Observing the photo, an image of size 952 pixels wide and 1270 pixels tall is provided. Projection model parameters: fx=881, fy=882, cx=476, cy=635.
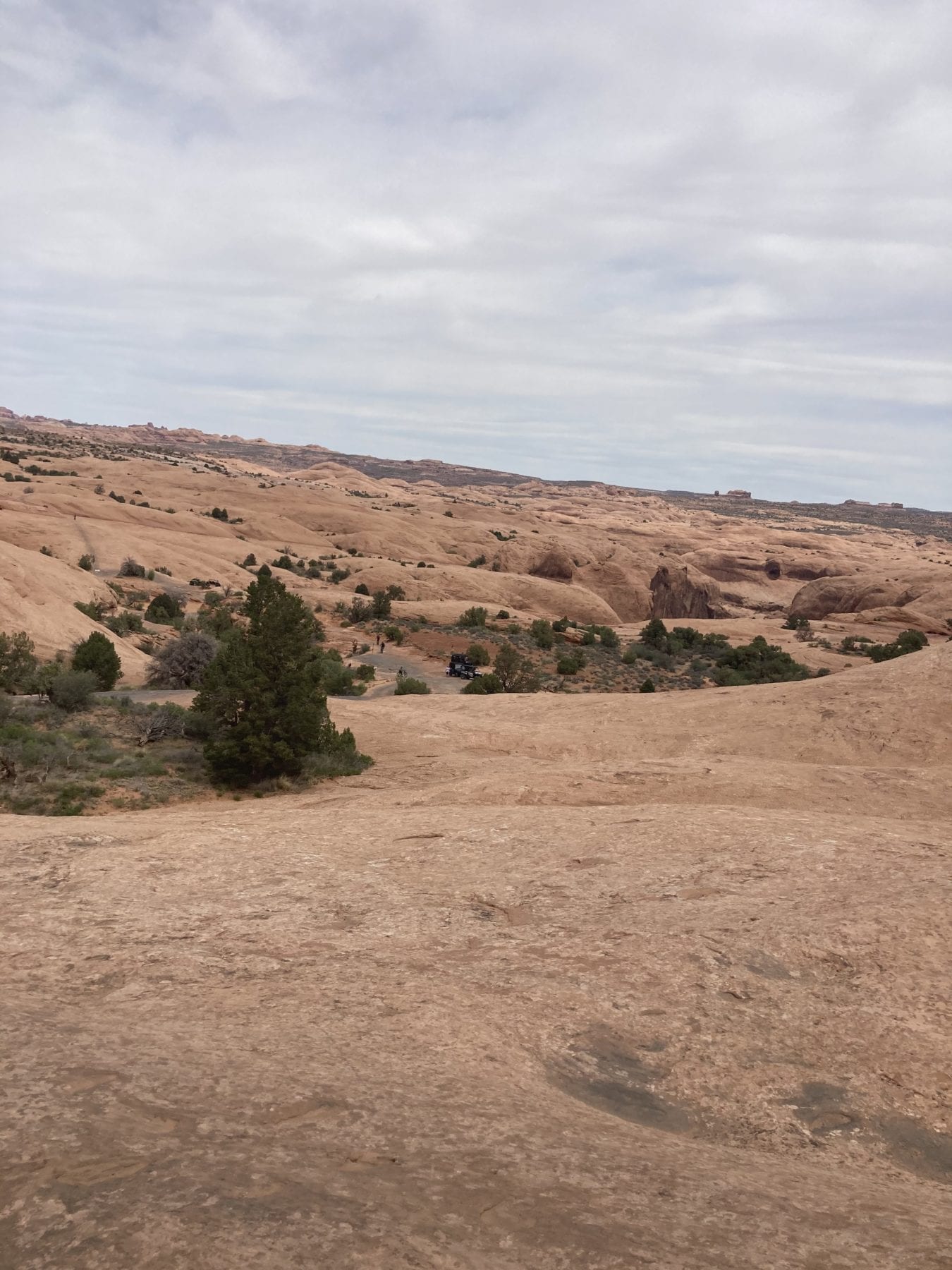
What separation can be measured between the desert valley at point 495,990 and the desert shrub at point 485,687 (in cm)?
805

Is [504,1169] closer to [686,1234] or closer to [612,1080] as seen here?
[686,1234]

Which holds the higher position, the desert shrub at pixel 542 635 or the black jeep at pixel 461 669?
the desert shrub at pixel 542 635

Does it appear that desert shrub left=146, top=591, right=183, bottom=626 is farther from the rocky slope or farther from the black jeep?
the black jeep

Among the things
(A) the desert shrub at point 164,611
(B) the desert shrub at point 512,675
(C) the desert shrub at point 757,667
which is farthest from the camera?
(A) the desert shrub at point 164,611

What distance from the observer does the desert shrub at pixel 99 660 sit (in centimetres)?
2598

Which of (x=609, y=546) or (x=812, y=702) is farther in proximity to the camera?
(x=609, y=546)

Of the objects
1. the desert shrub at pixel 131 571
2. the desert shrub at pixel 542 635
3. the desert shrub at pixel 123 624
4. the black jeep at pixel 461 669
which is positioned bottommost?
the black jeep at pixel 461 669

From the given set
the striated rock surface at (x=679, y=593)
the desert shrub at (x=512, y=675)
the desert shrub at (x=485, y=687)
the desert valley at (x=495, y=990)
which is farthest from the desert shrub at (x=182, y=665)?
the striated rock surface at (x=679, y=593)

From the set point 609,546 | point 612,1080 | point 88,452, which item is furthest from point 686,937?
point 88,452

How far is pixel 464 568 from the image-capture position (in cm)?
6066

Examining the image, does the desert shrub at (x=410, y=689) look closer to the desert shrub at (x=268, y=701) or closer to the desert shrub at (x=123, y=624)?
the desert shrub at (x=268, y=701)

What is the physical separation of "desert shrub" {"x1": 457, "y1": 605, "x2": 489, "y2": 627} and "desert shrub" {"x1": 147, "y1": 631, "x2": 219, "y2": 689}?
2066cm

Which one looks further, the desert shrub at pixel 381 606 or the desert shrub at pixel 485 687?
the desert shrub at pixel 381 606

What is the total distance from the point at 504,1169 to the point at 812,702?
1691 centimetres
